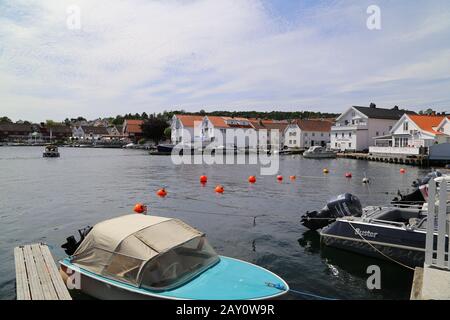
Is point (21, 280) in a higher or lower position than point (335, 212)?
lower

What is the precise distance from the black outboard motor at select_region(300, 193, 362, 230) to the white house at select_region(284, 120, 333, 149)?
90.5m

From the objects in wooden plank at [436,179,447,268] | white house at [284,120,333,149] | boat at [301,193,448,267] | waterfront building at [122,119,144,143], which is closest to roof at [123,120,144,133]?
waterfront building at [122,119,144,143]

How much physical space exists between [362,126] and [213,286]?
82636mm

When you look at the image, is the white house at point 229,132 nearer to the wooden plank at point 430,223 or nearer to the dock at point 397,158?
the dock at point 397,158

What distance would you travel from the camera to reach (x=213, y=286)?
28.1 feet

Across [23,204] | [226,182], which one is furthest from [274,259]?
[226,182]

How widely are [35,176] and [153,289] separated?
129 feet

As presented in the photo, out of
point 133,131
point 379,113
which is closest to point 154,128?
point 133,131

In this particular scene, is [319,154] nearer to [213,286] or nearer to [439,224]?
[439,224]

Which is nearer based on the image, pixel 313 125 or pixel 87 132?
pixel 313 125

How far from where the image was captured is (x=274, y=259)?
14.1m

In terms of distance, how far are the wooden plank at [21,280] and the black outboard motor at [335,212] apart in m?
11.9

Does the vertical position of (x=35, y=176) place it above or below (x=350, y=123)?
below
